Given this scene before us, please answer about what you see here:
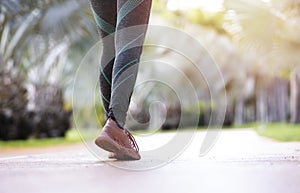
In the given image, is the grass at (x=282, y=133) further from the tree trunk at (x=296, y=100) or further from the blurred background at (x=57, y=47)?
the tree trunk at (x=296, y=100)

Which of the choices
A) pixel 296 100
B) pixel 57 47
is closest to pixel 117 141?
pixel 57 47

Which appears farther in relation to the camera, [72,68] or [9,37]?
[72,68]

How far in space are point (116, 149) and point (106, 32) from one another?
0.45 metres

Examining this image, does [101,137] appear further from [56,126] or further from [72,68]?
[72,68]

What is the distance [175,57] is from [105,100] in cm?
1092

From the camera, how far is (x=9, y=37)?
8086mm

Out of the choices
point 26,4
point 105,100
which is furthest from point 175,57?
point 105,100

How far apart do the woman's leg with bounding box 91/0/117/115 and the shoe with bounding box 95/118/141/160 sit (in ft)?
0.64

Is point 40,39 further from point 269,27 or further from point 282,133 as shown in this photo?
point 282,133

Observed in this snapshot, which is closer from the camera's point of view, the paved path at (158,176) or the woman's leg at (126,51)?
the paved path at (158,176)

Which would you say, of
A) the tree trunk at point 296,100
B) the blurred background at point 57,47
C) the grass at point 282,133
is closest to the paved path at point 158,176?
the grass at point 282,133

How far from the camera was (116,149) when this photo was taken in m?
1.58

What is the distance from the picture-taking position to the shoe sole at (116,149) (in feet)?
5.02

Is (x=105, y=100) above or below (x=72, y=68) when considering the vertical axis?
below
